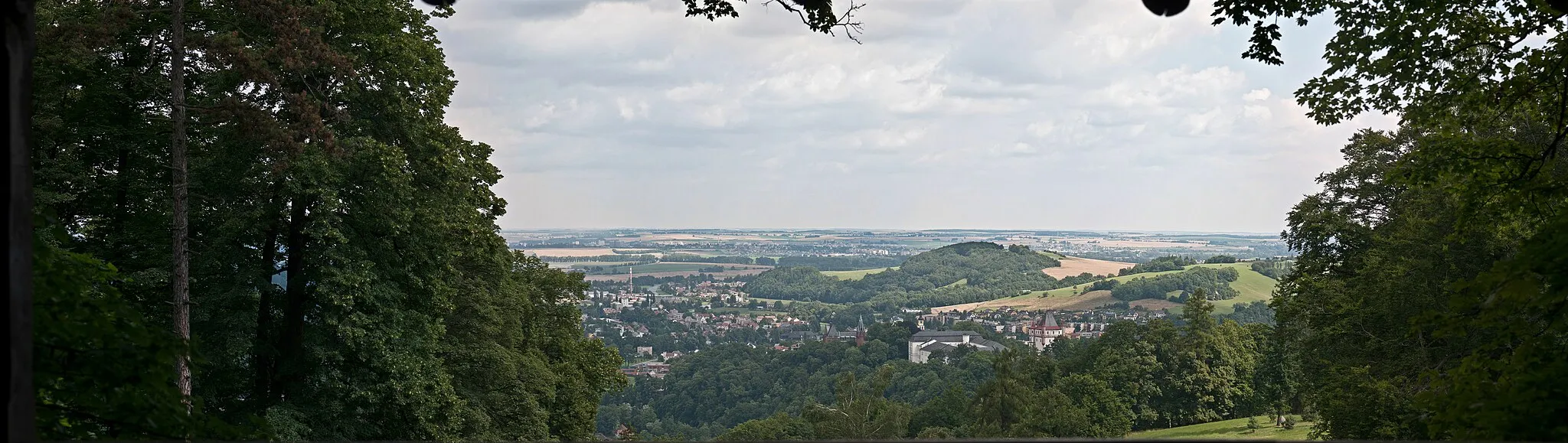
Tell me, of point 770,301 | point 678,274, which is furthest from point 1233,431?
point 678,274

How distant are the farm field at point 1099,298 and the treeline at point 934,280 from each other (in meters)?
5.58

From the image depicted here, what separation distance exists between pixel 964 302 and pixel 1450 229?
10168cm

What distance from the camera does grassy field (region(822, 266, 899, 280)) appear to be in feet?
452

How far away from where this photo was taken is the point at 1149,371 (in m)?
46.8

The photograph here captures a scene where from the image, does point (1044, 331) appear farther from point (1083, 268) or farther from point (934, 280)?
point (1083, 268)

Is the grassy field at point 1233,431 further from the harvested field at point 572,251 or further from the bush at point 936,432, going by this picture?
the harvested field at point 572,251

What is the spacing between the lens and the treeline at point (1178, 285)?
85.6 meters

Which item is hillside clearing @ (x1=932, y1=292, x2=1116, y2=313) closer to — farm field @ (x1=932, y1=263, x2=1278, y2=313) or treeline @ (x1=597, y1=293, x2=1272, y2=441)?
farm field @ (x1=932, y1=263, x2=1278, y2=313)

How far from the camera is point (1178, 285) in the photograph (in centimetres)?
9469

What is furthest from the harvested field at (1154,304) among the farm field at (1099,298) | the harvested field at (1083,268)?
the harvested field at (1083,268)

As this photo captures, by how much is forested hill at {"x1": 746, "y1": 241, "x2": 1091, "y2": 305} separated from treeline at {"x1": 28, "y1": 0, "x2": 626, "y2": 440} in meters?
105

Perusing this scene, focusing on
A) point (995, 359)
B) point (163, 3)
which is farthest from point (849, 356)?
point (163, 3)

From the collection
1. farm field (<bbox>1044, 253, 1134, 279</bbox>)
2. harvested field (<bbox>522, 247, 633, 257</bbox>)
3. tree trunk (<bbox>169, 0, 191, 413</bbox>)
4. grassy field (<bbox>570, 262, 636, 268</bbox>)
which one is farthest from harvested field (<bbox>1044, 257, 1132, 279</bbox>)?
tree trunk (<bbox>169, 0, 191, 413</bbox>)

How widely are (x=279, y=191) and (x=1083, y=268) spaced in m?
121
